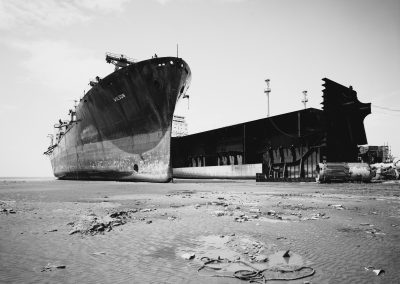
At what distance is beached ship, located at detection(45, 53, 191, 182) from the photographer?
16.4 m

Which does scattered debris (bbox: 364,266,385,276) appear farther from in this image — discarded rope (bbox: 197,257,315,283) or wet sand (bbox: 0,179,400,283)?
discarded rope (bbox: 197,257,315,283)

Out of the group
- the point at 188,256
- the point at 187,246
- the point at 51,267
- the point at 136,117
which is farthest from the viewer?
the point at 136,117

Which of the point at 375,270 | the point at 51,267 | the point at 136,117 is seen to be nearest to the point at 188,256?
the point at 51,267

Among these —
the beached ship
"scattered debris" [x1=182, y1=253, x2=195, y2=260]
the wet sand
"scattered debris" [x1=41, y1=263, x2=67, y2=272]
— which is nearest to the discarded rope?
the wet sand

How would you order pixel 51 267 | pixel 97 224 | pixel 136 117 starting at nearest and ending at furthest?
1. pixel 51 267
2. pixel 97 224
3. pixel 136 117

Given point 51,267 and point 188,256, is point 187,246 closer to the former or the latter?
point 188,256

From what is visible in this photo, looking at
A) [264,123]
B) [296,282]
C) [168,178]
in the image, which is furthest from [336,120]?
[296,282]

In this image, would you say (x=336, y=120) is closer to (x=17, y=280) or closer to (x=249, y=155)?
(x=249, y=155)

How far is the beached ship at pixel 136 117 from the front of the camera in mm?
16406

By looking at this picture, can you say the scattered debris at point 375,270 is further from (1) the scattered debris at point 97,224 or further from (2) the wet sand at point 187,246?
(1) the scattered debris at point 97,224

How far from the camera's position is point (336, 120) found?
1922cm

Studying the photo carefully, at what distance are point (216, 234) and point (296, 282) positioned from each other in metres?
1.62

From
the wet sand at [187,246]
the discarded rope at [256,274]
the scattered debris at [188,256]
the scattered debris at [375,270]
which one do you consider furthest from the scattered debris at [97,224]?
the scattered debris at [375,270]

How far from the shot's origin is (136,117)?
17.2 metres
